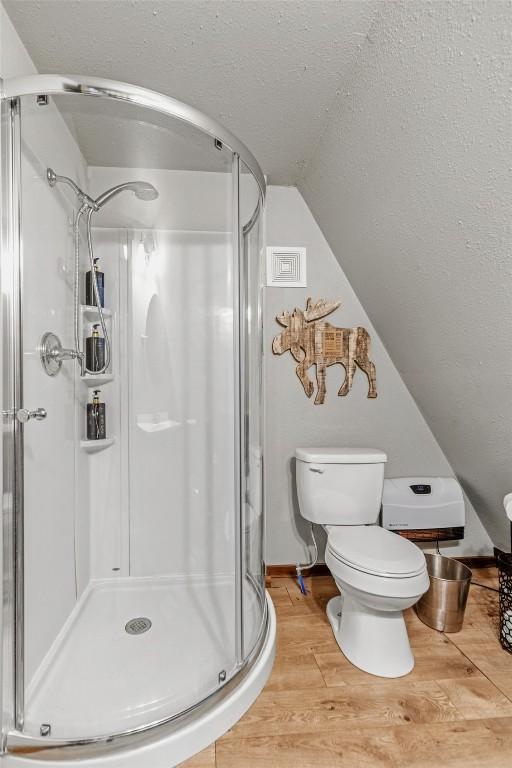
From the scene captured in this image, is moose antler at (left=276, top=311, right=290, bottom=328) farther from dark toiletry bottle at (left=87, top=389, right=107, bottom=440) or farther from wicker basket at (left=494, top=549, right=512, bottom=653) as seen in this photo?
wicker basket at (left=494, top=549, right=512, bottom=653)

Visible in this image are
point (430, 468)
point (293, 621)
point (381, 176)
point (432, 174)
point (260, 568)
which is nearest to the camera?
point (432, 174)

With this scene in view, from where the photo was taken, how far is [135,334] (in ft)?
5.12

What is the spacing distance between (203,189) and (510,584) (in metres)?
1.96

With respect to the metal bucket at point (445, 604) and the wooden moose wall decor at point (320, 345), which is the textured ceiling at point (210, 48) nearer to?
the wooden moose wall decor at point (320, 345)

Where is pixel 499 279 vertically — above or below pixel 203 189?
below

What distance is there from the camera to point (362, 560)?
1599 millimetres

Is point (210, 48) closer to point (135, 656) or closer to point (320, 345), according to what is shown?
point (320, 345)

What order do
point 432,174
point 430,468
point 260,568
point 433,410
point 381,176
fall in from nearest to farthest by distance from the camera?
point 432,174 < point 381,176 < point 260,568 < point 433,410 < point 430,468

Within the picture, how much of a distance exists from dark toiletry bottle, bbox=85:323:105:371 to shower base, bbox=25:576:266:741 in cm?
86

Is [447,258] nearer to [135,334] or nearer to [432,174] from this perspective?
[432,174]

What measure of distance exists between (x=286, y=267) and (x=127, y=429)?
1.22 meters

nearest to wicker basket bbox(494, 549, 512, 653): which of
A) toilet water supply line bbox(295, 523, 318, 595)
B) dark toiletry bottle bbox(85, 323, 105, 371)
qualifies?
toilet water supply line bbox(295, 523, 318, 595)

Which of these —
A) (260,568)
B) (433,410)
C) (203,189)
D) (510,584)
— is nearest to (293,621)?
(260,568)

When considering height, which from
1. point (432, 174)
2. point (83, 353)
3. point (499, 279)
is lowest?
point (83, 353)
